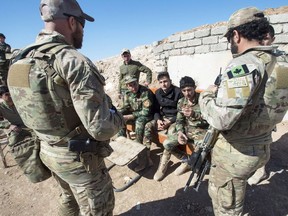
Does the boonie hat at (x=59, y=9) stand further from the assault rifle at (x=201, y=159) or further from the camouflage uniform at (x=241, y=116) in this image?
the assault rifle at (x=201, y=159)

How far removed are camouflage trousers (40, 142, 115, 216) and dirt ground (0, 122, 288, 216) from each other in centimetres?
133

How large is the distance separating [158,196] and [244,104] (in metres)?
2.30

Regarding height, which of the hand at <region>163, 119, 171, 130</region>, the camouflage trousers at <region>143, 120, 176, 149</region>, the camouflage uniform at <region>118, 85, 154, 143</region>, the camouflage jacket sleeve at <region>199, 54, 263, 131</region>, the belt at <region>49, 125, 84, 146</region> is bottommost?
the camouflage trousers at <region>143, 120, 176, 149</region>

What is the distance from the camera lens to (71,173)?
1780mm

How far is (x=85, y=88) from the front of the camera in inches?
56.3

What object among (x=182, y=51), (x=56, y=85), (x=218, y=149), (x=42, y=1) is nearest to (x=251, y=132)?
(x=218, y=149)

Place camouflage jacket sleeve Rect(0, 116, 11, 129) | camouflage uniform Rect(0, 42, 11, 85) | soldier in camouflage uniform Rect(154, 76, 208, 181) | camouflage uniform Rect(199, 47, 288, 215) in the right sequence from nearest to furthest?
camouflage uniform Rect(199, 47, 288, 215)
soldier in camouflage uniform Rect(154, 76, 208, 181)
camouflage jacket sleeve Rect(0, 116, 11, 129)
camouflage uniform Rect(0, 42, 11, 85)

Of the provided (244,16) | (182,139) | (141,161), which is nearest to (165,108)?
(182,139)

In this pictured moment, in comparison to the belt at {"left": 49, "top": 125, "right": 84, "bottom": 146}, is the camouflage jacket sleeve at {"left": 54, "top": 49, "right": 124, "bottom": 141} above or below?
above

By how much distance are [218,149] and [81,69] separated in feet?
4.71

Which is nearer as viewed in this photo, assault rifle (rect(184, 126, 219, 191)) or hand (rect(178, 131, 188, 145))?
assault rifle (rect(184, 126, 219, 191))

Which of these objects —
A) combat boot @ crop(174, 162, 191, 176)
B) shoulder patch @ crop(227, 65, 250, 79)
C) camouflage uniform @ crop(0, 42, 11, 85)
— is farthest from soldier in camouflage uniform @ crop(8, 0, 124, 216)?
camouflage uniform @ crop(0, 42, 11, 85)

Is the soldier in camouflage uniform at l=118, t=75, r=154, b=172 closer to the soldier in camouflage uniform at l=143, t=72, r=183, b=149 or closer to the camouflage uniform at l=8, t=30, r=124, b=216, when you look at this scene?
the soldier in camouflage uniform at l=143, t=72, r=183, b=149

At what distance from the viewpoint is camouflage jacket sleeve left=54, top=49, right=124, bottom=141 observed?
4.67 ft
